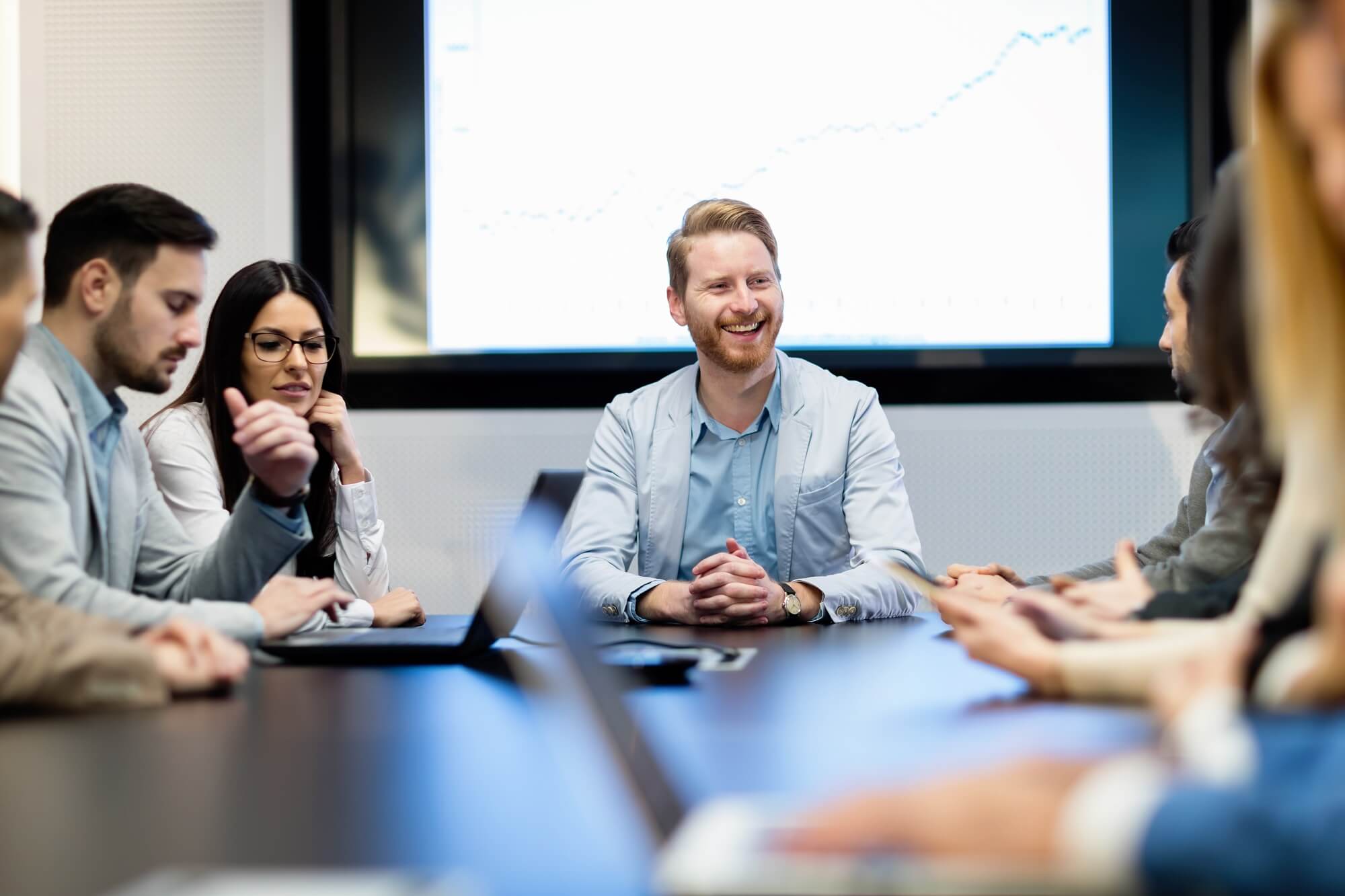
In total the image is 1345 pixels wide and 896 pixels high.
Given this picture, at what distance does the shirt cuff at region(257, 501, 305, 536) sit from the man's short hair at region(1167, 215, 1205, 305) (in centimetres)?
167

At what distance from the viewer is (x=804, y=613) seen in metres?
2.34

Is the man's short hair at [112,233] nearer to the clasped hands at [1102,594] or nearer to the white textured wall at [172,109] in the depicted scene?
the clasped hands at [1102,594]

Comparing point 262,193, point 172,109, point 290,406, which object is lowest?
point 290,406

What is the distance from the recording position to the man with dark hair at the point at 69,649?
124cm

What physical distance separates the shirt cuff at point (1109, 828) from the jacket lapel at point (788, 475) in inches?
87.4

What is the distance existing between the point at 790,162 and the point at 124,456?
2253 millimetres

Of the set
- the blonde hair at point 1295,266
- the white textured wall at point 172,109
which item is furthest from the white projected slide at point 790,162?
the blonde hair at point 1295,266

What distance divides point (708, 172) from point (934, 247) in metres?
0.70

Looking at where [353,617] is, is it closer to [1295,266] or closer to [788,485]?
[788,485]

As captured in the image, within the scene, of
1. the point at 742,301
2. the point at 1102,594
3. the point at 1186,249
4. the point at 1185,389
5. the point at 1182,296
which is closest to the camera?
the point at 1102,594

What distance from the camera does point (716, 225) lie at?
120 inches

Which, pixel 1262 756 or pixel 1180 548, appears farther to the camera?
pixel 1180 548

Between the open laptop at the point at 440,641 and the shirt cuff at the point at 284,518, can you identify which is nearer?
the open laptop at the point at 440,641

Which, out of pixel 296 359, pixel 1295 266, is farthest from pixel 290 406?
pixel 1295 266
